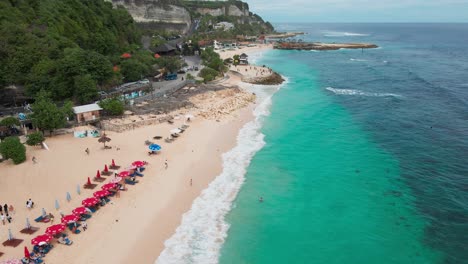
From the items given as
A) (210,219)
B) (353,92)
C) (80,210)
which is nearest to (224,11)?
(353,92)

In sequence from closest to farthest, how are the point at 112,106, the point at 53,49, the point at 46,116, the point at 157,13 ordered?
the point at 46,116 < the point at 112,106 < the point at 53,49 < the point at 157,13

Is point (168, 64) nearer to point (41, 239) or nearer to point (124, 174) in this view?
point (124, 174)

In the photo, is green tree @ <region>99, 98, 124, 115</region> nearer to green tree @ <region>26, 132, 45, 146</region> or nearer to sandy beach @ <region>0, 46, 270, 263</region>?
sandy beach @ <region>0, 46, 270, 263</region>

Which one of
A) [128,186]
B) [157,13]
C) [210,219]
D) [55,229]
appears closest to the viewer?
[55,229]

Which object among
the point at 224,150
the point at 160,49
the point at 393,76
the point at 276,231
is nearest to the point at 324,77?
the point at 393,76

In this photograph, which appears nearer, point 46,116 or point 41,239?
point 41,239

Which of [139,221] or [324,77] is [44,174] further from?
[324,77]

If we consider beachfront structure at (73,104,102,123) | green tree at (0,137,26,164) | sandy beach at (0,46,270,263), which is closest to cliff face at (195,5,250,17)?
beachfront structure at (73,104,102,123)
